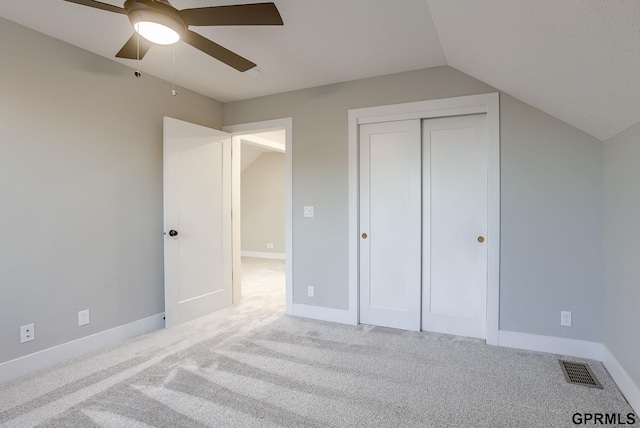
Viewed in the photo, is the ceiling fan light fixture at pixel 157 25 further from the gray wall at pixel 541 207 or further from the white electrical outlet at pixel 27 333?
the white electrical outlet at pixel 27 333

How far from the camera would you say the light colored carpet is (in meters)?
1.90

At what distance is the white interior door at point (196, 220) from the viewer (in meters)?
3.33

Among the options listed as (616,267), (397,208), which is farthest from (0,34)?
(616,267)

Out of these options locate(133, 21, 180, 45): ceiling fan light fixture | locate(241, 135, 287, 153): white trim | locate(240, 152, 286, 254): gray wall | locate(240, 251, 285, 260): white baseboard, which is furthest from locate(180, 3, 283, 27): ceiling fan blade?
locate(240, 251, 285, 260): white baseboard

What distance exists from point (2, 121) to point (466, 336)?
3.96m

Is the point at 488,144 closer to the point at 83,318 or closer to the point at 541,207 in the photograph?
the point at 541,207

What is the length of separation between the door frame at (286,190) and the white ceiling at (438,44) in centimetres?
57

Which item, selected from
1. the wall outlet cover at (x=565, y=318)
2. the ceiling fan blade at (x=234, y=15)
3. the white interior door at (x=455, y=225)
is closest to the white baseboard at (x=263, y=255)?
the white interior door at (x=455, y=225)

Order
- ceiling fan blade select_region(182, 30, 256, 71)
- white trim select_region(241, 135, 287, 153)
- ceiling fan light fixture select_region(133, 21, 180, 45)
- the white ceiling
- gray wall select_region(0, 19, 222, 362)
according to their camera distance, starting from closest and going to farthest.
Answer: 1. the white ceiling
2. ceiling fan light fixture select_region(133, 21, 180, 45)
3. ceiling fan blade select_region(182, 30, 256, 71)
4. gray wall select_region(0, 19, 222, 362)
5. white trim select_region(241, 135, 287, 153)

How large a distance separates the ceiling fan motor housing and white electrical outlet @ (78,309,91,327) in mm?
2298

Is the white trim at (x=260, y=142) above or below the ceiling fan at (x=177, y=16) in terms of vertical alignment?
above

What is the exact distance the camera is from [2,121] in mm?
2291

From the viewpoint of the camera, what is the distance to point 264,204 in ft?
26.4

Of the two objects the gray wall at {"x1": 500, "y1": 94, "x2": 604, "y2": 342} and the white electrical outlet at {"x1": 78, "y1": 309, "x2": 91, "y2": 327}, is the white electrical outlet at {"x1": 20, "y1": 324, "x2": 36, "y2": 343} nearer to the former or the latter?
the white electrical outlet at {"x1": 78, "y1": 309, "x2": 91, "y2": 327}
